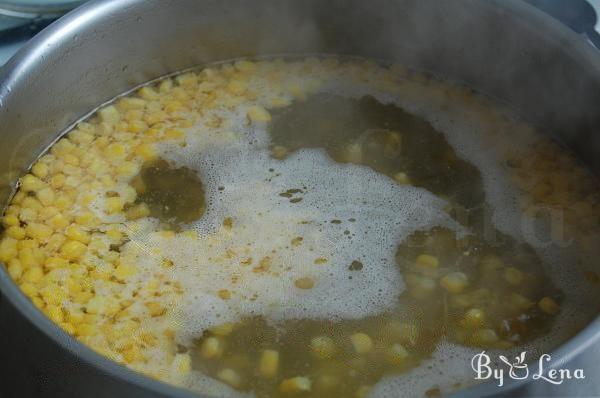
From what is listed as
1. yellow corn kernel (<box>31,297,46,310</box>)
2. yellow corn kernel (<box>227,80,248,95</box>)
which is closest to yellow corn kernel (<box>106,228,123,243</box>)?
yellow corn kernel (<box>31,297,46,310</box>)

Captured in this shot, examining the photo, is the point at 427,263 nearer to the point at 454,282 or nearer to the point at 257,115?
the point at 454,282

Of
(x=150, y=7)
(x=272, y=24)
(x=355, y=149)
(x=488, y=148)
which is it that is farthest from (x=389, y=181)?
(x=150, y=7)

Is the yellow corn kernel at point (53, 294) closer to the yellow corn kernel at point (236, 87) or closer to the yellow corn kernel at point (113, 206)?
the yellow corn kernel at point (113, 206)

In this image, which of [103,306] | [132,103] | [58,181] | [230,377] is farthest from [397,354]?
[132,103]

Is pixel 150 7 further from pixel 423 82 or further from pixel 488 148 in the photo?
pixel 488 148

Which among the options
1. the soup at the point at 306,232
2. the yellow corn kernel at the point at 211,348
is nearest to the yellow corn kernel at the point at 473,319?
the soup at the point at 306,232
